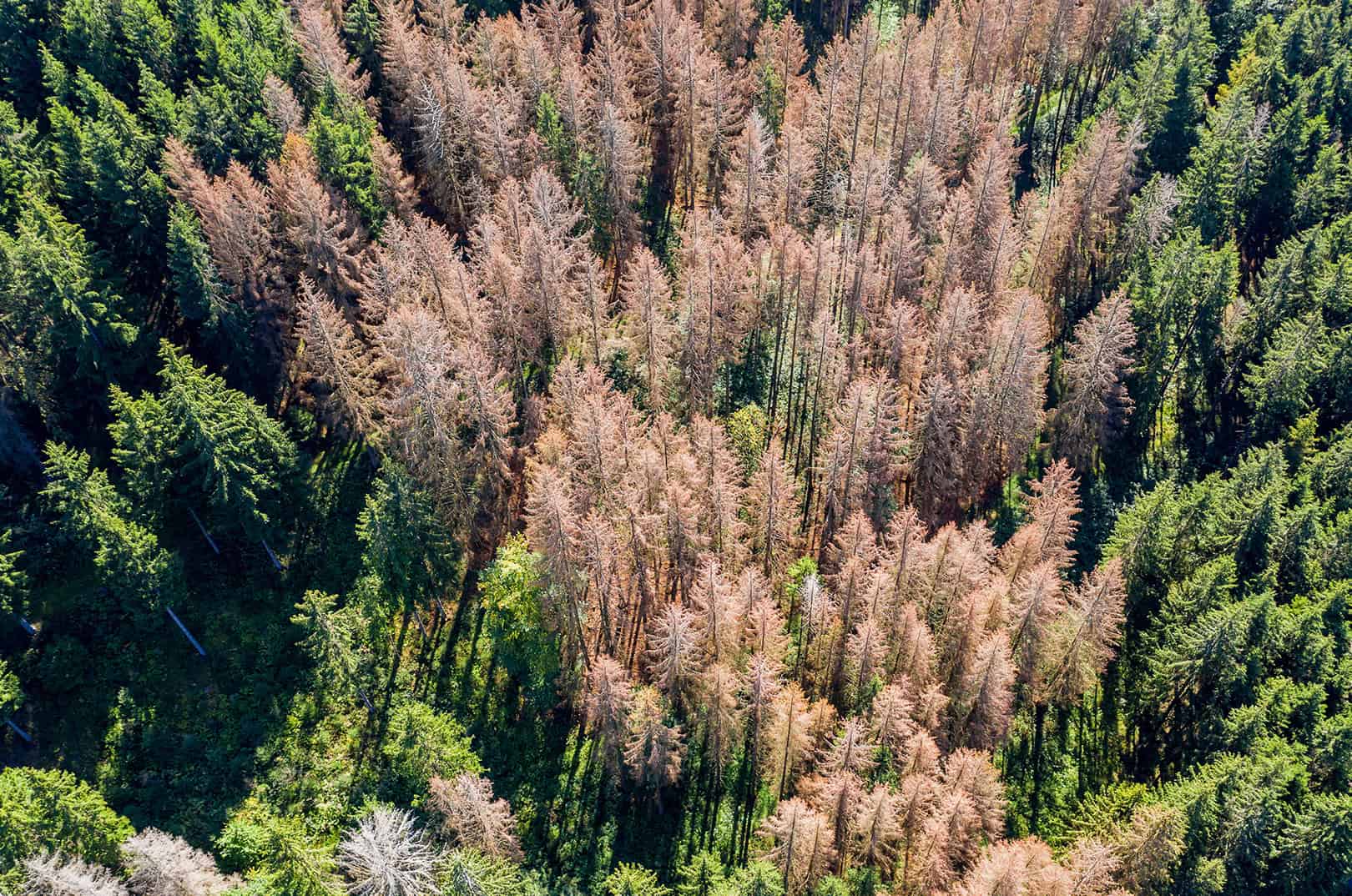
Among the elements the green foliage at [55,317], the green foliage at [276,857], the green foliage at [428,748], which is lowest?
the green foliage at [276,857]

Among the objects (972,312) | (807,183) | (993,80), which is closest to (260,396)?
(807,183)

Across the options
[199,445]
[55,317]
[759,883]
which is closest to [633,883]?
[759,883]

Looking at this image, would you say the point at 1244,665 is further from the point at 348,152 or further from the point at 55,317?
the point at 55,317

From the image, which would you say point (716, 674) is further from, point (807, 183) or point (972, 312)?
point (807, 183)

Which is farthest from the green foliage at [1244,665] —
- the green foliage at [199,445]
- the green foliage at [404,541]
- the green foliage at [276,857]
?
the green foliage at [199,445]

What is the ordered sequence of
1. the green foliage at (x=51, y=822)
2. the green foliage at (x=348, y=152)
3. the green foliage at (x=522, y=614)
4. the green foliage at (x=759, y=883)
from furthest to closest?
the green foliage at (x=348, y=152) → the green foliage at (x=522, y=614) → the green foliage at (x=759, y=883) → the green foliage at (x=51, y=822)

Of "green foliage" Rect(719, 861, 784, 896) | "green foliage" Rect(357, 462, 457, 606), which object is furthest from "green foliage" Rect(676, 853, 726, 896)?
"green foliage" Rect(357, 462, 457, 606)

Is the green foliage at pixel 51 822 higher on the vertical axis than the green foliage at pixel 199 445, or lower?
lower

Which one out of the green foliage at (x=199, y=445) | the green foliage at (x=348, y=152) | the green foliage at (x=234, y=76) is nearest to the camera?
the green foliage at (x=199, y=445)

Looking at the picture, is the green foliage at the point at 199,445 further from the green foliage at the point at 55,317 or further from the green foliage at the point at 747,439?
the green foliage at the point at 747,439

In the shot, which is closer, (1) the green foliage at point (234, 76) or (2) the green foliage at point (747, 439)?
(2) the green foliage at point (747, 439)
